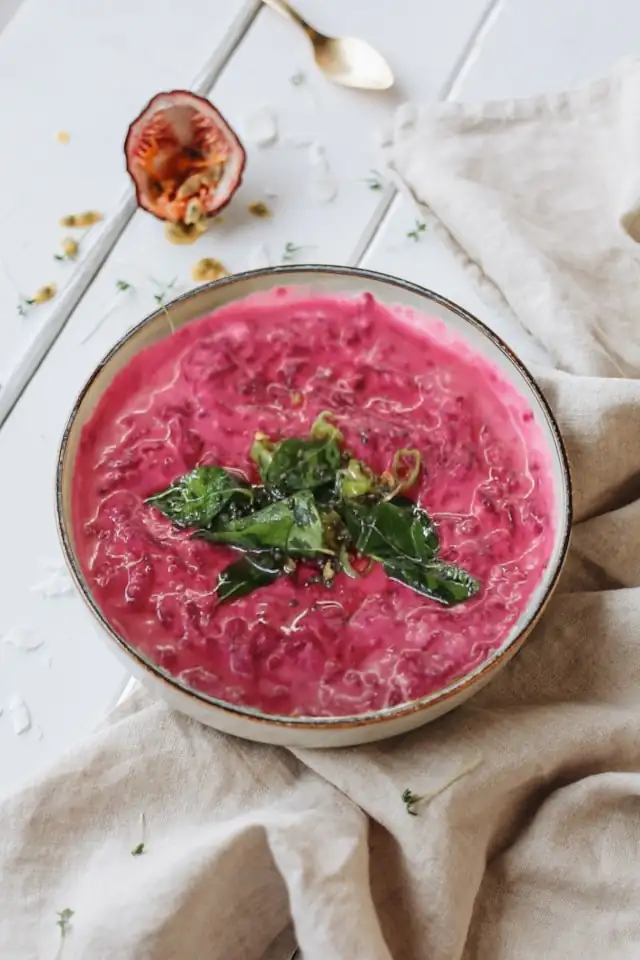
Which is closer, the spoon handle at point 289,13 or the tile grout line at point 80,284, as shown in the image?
the tile grout line at point 80,284

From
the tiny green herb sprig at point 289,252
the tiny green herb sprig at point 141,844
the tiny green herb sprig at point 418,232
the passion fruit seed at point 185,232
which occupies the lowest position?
the tiny green herb sprig at point 141,844

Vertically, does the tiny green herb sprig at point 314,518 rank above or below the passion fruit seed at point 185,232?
below

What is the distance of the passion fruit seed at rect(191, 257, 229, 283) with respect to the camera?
1673mm

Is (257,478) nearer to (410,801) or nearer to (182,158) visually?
(410,801)

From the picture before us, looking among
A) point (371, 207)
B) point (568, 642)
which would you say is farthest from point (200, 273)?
point (568, 642)

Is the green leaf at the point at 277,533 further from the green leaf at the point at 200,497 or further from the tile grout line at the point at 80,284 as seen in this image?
the tile grout line at the point at 80,284

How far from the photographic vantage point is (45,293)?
1661 millimetres

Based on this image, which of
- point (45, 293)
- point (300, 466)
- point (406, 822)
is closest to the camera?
point (406, 822)

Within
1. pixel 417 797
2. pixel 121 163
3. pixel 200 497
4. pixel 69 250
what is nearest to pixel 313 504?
pixel 200 497

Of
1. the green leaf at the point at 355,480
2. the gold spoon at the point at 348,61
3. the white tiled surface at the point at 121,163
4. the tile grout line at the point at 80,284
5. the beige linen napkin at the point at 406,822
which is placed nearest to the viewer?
the beige linen napkin at the point at 406,822

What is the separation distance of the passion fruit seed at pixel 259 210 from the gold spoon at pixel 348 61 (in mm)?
268

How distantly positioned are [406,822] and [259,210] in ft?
3.02

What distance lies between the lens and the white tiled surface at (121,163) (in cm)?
148

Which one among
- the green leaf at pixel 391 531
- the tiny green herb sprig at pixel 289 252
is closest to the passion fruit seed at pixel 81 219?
the tiny green herb sprig at pixel 289 252
